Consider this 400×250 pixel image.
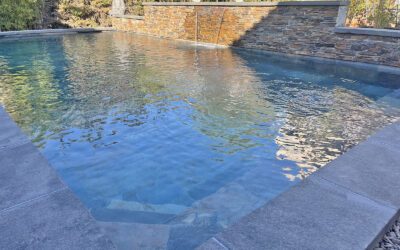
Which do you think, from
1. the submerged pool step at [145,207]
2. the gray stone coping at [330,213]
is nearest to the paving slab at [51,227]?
the submerged pool step at [145,207]

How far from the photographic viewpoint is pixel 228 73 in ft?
28.1

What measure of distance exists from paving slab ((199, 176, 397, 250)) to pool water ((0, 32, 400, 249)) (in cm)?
56

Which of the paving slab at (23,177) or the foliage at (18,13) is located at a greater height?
the foliage at (18,13)

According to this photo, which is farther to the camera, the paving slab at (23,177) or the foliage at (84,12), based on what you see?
the foliage at (84,12)

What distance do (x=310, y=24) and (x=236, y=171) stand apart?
27.5 feet

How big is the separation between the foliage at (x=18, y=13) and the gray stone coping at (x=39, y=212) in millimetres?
16231

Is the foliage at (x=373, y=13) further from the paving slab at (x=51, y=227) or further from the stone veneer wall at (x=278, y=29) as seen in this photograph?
the paving slab at (x=51, y=227)

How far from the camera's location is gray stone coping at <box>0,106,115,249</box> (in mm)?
2066

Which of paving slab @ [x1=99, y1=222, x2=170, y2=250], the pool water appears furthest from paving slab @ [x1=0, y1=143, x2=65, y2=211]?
paving slab @ [x1=99, y1=222, x2=170, y2=250]

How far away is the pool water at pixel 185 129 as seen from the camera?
10.1ft

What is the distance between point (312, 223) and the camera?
88.5 inches

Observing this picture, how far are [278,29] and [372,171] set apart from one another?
9.14 metres

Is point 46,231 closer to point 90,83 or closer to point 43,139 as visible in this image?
point 43,139

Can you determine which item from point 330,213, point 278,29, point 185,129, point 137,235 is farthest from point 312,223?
point 278,29
